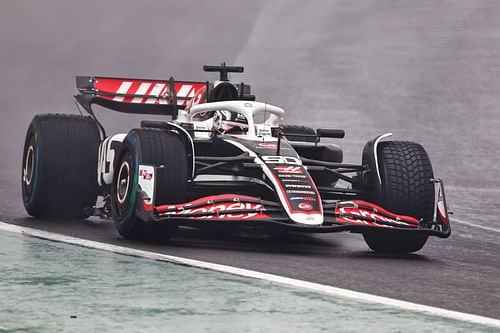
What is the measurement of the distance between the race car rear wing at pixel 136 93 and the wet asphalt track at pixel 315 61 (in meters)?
1.36

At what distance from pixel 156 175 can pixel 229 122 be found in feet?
5.50

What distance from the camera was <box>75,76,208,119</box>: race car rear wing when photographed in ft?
38.5

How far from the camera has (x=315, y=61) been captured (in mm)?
22703

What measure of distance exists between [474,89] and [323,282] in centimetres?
1398

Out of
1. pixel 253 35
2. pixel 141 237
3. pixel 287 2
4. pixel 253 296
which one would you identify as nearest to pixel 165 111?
pixel 141 237


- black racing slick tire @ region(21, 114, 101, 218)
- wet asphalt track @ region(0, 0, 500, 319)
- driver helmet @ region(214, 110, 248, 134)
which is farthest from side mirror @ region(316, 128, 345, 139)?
wet asphalt track @ region(0, 0, 500, 319)

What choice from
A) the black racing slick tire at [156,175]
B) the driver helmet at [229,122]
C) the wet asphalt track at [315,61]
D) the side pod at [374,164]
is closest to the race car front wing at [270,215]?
the black racing slick tire at [156,175]

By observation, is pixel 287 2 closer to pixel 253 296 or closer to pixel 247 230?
pixel 247 230

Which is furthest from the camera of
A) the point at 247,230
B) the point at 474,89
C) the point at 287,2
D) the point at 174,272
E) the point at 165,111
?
the point at 287,2

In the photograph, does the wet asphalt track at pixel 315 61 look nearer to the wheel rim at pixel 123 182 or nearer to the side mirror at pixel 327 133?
the side mirror at pixel 327 133

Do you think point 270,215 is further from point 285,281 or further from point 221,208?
point 285,281

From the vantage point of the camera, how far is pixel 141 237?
8375mm

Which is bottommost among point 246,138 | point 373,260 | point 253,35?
point 373,260

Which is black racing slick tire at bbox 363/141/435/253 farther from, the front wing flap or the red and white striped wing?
the red and white striped wing
